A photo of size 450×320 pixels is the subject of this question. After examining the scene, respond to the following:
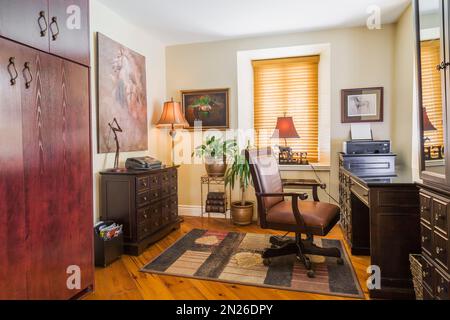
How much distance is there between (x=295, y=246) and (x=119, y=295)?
Result: 4.88 feet

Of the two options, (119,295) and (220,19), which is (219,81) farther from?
(119,295)

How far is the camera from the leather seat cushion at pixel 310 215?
231cm

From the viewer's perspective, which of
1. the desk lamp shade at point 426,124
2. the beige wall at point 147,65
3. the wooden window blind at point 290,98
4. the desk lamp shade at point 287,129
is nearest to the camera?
the desk lamp shade at point 426,124

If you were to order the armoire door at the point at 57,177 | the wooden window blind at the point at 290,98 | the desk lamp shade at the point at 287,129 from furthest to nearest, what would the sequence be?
the wooden window blind at the point at 290,98
the desk lamp shade at the point at 287,129
the armoire door at the point at 57,177

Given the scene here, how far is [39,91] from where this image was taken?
167 centimetres

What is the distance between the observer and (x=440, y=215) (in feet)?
4.46

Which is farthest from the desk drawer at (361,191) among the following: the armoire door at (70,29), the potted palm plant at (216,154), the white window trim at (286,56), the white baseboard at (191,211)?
the armoire door at (70,29)

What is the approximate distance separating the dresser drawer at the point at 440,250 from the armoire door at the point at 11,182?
7.02 ft

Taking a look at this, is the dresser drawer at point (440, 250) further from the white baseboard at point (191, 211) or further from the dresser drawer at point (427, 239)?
the white baseboard at point (191, 211)

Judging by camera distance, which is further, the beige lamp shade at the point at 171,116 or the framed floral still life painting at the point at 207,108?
the framed floral still life painting at the point at 207,108

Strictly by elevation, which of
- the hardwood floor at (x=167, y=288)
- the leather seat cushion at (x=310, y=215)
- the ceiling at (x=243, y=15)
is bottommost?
the hardwood floor at (x=167, y=288)

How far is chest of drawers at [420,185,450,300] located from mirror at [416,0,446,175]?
0.49 feet

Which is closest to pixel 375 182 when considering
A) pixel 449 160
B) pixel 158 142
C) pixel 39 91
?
pixel 449 160
